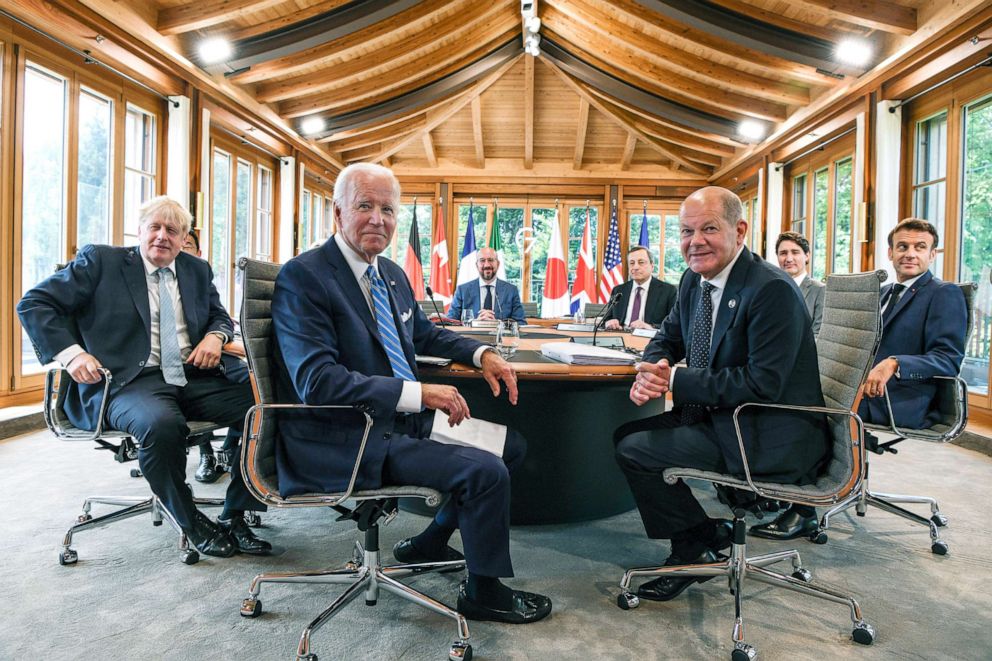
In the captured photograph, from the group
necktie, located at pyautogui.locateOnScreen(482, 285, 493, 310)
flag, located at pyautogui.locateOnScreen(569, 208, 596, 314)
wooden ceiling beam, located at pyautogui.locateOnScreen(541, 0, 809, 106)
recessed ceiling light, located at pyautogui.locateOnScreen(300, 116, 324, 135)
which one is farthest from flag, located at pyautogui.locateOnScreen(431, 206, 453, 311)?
necktie, located at pyautogui.locateOnScreen(482, 285, 493, 310)

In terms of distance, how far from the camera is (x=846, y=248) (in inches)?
234

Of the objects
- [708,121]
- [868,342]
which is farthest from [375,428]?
[708,121]

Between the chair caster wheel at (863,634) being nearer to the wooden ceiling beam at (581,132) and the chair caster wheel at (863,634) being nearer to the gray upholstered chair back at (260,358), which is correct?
the gray upholstered chair back at (260,358)

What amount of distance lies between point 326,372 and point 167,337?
3.86 ft

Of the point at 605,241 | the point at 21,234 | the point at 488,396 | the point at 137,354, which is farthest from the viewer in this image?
the point at 605,241

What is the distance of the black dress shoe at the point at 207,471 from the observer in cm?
304

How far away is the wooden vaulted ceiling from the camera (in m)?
4.72

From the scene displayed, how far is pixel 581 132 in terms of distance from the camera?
8.55 m

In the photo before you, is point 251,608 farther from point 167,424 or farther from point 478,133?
point 478,133

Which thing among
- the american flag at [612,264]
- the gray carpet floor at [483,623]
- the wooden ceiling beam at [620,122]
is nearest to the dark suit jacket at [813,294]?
the gray carpet floor at [483,623]

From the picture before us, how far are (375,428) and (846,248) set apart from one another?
5.81 meters

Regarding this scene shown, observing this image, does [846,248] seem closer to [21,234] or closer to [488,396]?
[488,396]

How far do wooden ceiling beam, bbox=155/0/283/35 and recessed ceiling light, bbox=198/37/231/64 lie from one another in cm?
34

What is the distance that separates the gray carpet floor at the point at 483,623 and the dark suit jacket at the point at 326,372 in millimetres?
463
